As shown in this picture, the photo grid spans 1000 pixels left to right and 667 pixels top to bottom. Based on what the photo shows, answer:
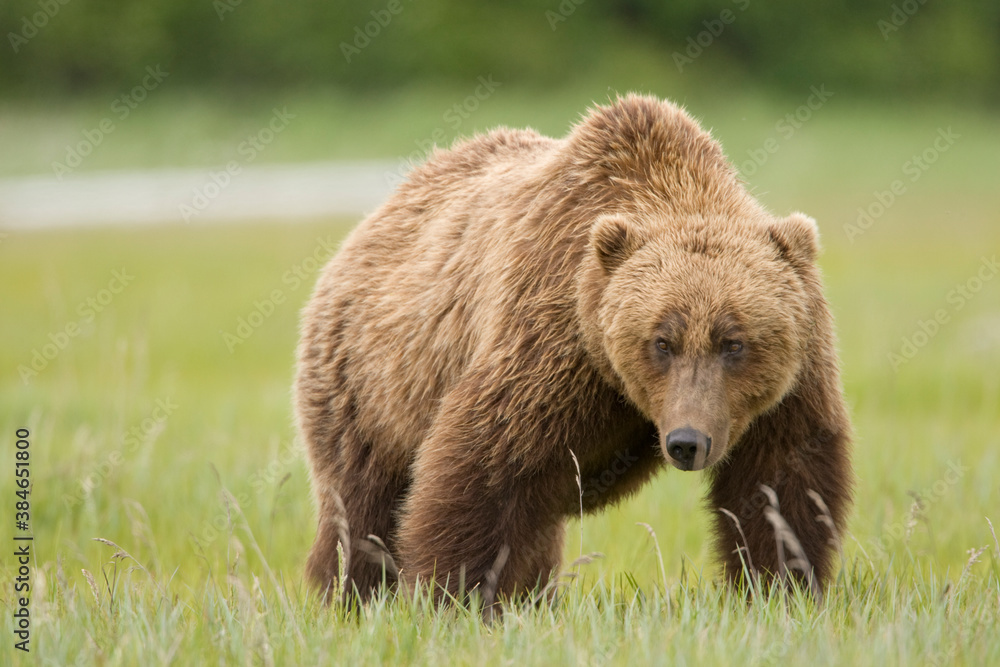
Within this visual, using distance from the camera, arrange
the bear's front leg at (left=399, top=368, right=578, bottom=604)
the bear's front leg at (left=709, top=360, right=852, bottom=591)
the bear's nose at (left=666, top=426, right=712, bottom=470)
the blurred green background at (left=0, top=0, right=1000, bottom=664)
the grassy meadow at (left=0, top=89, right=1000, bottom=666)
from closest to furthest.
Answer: the grassy meadow at (left=0, top=89, right=1000, bottom=666) → the bear's nose at (left=666, top=426, right=712, bottom=470) → the bear's front leg at (left=399, top=368, right=578, bottom=604) → the bear's front leg at (left=709, top=360, right=852, bottom=591) → the blurred green background at (left=0, top=0, right=1000, bottom=664)

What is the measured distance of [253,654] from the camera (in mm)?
3230

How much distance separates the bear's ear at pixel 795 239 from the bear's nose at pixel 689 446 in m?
0.76

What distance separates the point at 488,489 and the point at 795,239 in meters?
1.33

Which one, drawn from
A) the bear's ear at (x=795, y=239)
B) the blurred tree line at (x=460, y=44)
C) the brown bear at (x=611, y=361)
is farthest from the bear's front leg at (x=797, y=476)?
the blurred tree line at (x=460, y=44)

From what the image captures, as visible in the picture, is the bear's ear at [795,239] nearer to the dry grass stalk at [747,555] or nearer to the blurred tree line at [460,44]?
the dry grass stalk at [747,555]

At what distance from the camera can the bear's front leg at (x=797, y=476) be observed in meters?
4.10

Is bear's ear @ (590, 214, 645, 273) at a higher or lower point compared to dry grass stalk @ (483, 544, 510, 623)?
higher

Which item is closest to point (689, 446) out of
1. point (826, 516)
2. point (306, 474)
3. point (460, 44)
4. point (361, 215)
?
point (826, 516)

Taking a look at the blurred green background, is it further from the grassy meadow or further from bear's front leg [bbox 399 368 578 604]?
bear's front leg [bbox 399 368 578 604]

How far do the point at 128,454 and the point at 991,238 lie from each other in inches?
536

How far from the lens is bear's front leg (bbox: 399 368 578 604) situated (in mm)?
3980

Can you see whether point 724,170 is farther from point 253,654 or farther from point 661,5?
point 661,5

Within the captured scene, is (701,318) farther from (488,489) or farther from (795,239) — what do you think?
(488,489)

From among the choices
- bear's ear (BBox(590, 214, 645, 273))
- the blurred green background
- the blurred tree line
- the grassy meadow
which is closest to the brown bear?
bear's ear (BBox(590, 214, 645, 273))
